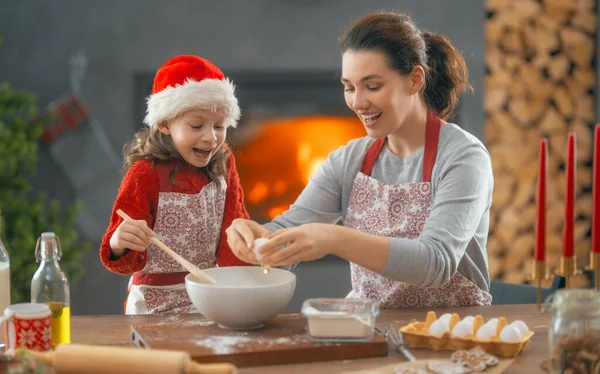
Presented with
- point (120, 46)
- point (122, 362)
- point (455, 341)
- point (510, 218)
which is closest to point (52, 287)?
point (122, 362)

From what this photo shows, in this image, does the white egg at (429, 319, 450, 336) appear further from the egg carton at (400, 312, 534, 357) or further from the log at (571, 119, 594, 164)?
the log at (571, 119, 594, 164)

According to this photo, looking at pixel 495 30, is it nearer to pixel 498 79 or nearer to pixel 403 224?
pixel 498 79

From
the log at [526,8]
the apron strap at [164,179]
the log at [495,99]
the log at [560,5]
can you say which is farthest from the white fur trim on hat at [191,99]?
the log at [560,5]

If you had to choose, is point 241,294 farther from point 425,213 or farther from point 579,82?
point 579,82

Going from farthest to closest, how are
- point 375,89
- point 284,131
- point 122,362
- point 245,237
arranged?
point 284,131 → point 375,89 → point 245,237 → point 122,362

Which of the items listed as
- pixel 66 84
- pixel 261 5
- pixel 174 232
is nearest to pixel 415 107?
pixel 174 232

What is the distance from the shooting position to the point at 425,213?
191 cm

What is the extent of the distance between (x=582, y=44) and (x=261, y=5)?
151cm

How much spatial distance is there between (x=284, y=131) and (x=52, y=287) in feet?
7.34

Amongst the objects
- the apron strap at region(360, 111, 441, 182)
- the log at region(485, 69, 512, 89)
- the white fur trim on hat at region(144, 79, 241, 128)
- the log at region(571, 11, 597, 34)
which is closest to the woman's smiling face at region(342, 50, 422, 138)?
the apron strap at region(360, 111, 441, 182)

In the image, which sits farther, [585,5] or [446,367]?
[585,5]

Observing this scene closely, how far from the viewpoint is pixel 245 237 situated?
1643 mm

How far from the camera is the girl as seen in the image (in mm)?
1932

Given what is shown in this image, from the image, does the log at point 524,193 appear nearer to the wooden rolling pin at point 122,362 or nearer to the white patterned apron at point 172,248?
the white patterned apron at point 172,248
